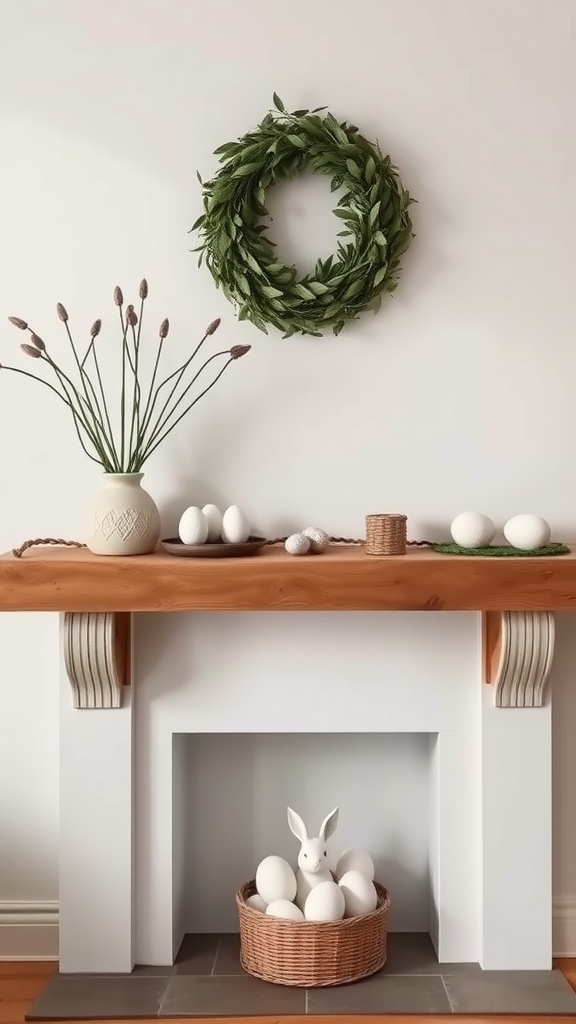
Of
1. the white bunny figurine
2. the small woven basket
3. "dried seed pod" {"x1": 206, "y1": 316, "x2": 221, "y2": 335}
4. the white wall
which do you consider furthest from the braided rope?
the white bunny figurine

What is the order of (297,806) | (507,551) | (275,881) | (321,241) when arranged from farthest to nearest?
(297,806), (321,241), (275,881), (507,551)

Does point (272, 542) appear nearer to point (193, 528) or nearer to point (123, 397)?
point (193, 528)

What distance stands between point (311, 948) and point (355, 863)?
0.23 metres

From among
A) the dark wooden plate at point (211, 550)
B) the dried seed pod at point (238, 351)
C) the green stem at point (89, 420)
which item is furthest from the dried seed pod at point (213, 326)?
the dark wooden plate at point (211, 550)

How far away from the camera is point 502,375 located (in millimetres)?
2510

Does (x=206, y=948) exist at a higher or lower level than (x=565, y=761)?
lower

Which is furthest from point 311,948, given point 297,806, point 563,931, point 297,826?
point 563,931

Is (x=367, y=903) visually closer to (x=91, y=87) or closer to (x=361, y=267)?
(x=361, y=267)

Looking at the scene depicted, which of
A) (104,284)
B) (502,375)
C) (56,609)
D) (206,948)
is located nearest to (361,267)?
(502,375)

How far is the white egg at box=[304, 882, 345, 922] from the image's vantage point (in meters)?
2.29

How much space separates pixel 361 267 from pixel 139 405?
63 cm

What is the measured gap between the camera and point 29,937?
253cm

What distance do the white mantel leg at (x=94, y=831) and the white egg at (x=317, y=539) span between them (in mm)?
560

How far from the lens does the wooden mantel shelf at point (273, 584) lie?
2164 millimetres
